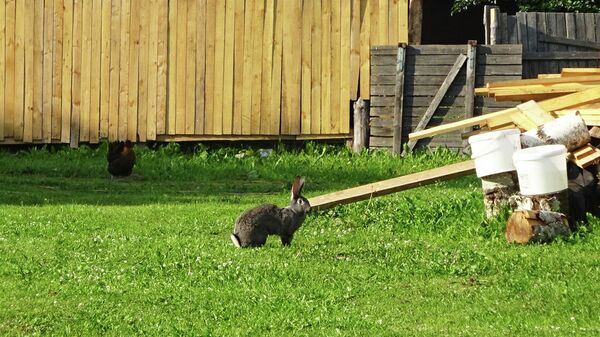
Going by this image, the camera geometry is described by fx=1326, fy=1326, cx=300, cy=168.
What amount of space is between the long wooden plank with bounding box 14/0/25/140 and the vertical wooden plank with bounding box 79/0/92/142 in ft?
3.35

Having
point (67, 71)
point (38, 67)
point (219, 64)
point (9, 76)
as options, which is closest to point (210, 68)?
point (219, 64)

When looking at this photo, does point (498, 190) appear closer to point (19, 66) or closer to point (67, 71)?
point (67, 71)

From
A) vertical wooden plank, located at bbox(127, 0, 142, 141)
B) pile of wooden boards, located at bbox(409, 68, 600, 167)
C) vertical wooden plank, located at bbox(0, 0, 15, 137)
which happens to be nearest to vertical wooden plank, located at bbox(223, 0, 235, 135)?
vertical wooden plank, located at bbox(127, 0, 142, 141)

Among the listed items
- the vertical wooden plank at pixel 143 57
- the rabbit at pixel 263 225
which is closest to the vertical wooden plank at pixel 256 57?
the vertical wooden plank at pixel 143 57

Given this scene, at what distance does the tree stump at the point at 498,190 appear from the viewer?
13656 millimetres

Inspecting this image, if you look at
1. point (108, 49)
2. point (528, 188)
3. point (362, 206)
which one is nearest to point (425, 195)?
point (362, 206)

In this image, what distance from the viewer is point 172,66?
2361 centimetres

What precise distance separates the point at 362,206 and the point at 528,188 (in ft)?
9.91

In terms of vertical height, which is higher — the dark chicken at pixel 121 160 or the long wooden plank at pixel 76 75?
the long wooden plank at pixel 76 75

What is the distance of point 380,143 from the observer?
23797mm

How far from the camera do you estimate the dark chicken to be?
20531mm

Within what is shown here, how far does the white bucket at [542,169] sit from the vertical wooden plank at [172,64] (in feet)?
37.3

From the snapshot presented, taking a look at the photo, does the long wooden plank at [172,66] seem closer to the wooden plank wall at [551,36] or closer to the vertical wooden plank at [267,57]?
the vertical wooden plank at [267,57]

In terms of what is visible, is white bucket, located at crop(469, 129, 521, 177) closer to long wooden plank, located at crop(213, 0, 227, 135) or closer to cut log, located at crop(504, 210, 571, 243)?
cut log, located at crop(504, 210, 571, 243)
